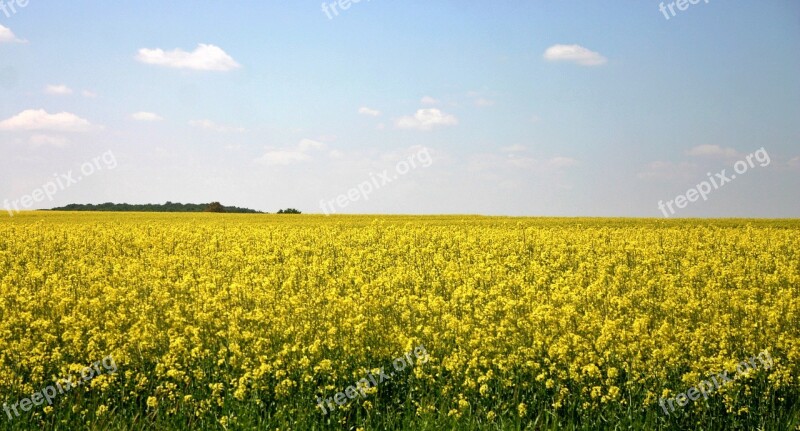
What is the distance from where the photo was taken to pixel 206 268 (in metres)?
14.3

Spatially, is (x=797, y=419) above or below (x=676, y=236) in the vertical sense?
below

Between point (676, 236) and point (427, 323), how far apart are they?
54.0 feet

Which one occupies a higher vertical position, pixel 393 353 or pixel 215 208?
pixel 215 208

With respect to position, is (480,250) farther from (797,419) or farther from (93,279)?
(797,419)

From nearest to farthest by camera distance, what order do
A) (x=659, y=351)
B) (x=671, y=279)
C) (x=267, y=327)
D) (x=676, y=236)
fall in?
(x=659, y=351)
(x=267, y=327)
(x=671, y=279)
(x=676, y=236)

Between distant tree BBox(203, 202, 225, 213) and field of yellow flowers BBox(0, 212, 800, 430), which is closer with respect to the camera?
field of yellow flowers BBox(0, 212, 800, 430)

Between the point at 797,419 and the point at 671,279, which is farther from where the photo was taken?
the point at 671,279

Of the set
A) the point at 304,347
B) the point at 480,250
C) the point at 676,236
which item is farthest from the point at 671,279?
the point at 676,236

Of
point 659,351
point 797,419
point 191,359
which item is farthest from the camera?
point 191,359

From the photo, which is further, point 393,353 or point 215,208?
point 215,208

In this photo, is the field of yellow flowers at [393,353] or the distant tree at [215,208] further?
the distant tree at [215,208]

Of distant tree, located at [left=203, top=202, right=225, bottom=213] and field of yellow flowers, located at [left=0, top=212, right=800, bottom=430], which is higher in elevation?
distant tree, located at [left=203, top=202, right=225, bottom=213]

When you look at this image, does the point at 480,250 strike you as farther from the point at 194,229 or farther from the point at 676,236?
the point at 194,229

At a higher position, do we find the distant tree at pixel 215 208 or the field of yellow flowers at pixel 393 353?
the distant tree at pixel 215 208
